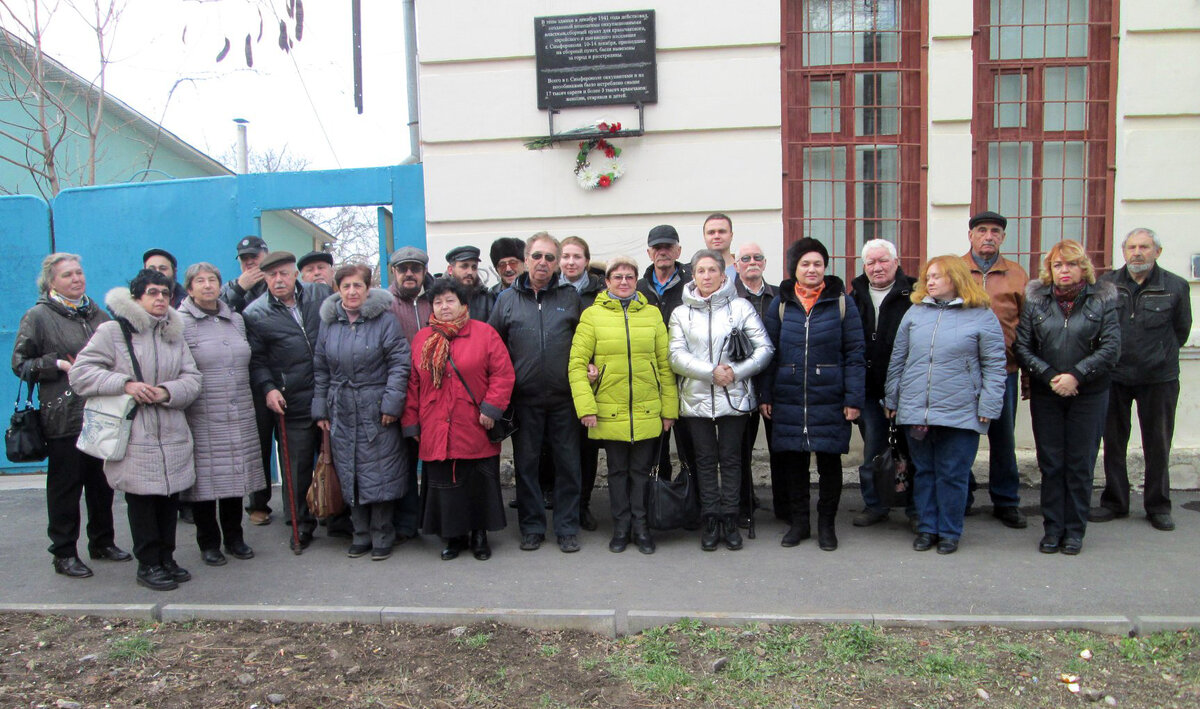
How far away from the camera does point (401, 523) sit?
219 inches

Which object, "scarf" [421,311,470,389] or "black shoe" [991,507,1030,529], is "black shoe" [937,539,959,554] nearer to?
"black shoe" [991,507,1030,529]

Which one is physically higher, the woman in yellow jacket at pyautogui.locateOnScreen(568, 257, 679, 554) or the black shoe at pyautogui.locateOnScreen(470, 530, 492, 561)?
the woman in yellow jacket at pyautogui.locateOnScreen(568, 257, 679, 554)

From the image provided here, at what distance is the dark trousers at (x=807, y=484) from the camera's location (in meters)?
5.19

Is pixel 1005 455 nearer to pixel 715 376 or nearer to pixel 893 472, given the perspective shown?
pixel 893 472

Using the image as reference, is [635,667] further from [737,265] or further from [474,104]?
[474,104]

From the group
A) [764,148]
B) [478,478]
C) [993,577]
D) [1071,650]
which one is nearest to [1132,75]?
[764,148]

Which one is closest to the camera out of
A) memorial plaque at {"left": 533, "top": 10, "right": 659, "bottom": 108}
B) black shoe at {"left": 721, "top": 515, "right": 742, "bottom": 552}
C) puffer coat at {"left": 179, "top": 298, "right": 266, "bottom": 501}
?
puffer coat at {"left": 179, "top": 298, "right": 266, "bottom": 501}

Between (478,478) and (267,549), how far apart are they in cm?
163

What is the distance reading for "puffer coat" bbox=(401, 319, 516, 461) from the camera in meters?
5.05

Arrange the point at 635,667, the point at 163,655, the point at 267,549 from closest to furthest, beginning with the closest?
1. the point at 635,667
2. the point at 163,655
3. the point at 267,549

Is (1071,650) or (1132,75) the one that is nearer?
(1071,650)

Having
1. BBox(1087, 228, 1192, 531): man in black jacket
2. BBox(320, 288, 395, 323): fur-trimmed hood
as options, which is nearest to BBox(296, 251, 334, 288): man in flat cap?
BBox(320, 288, 395, 323): fur-trimmed hood

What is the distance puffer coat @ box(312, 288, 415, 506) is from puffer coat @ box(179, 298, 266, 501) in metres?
0.46

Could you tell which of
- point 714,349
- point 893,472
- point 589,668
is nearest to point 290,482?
point 589,668
